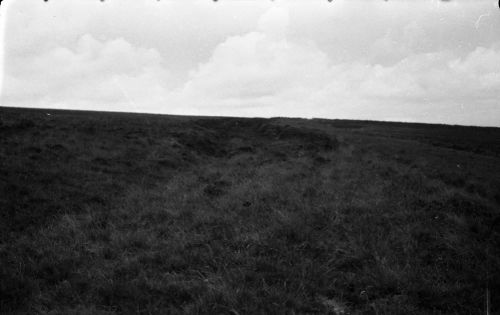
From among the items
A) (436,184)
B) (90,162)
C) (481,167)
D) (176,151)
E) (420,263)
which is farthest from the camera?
(176,151)

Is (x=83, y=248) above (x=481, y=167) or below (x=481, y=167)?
below

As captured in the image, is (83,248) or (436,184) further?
(436,184)

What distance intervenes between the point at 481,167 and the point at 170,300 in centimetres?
1835

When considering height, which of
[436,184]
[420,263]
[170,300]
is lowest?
[170,300]

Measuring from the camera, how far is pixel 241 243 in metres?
6.20

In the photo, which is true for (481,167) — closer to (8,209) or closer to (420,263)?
(420,263)

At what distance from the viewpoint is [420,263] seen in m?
5.46

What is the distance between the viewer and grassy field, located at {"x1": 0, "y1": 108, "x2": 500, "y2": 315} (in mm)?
4496

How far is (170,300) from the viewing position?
4.55 meters

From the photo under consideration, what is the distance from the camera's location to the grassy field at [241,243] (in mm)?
4496

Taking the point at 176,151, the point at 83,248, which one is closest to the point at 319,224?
the point at 83,248

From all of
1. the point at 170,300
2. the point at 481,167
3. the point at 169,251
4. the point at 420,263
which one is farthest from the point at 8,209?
the point at 481,167

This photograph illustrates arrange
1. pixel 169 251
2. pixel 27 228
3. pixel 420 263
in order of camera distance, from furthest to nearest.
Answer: pixel 27 228 < pixel 169 251 < pixel 420 263

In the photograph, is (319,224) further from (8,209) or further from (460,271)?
(8,209)
